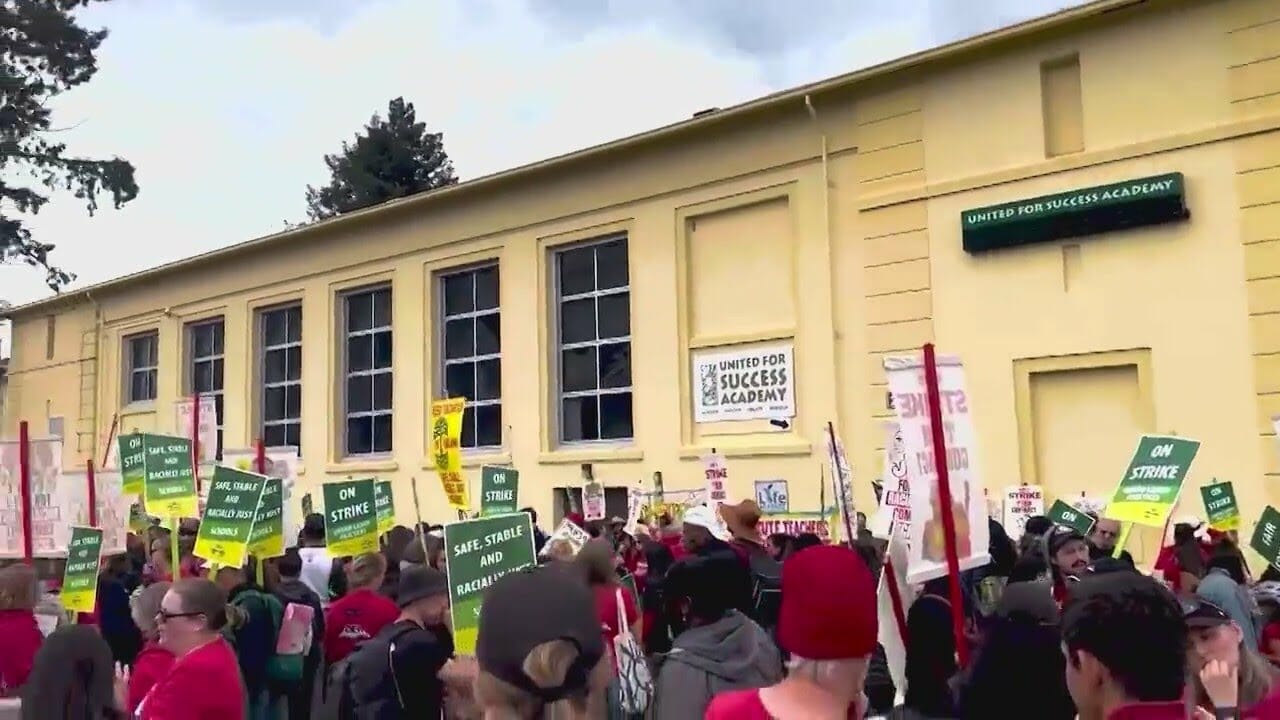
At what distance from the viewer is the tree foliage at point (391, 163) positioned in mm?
52469

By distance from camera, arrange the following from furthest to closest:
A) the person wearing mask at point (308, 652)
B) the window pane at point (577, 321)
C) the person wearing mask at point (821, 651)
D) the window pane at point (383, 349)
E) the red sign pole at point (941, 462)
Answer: the window pane at point (383, 349) < the window pane at point (577, 321) < the person wearing mask at point (308, 652) < the red sign pole at point (941, 462) < the person wearing mask at point (821, 651)

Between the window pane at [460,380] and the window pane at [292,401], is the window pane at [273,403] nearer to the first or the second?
the window pane at [292,401]

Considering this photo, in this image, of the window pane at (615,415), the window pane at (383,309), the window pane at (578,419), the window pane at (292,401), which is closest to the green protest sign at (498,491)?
the window pane at (615,415)

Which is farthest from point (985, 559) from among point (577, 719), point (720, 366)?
point (720, 366)

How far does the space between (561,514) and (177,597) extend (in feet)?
53.3

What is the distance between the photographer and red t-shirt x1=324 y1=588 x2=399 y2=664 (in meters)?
6.57

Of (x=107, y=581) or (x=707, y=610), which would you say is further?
(x=107, y=581)

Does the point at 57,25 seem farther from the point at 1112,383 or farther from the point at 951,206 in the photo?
the point at 1112,383

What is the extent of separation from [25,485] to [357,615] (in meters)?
3.44

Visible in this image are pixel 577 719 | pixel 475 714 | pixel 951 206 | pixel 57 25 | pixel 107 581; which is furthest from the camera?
pixel 57 25

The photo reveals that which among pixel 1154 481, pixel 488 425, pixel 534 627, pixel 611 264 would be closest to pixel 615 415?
pixel 611 264

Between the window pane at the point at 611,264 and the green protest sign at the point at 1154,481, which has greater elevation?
the window pane at the point at 611,264

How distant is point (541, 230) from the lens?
2123 cm

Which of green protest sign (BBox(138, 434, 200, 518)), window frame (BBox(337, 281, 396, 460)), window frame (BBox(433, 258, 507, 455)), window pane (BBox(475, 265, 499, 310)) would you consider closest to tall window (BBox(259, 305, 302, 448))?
window frame (BBox(337, 281, 396, 460))
